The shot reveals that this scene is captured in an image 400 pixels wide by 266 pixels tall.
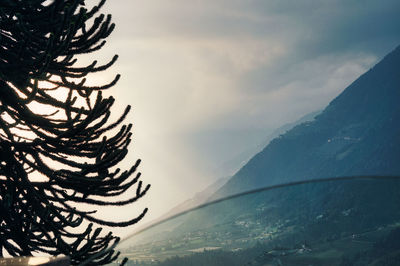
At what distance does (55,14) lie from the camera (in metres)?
5.82

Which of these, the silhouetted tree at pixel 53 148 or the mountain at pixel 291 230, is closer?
the mountain at pixel 291 230

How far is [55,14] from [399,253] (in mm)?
5665

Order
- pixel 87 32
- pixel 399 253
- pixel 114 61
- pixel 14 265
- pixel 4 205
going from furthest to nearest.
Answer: pixel 114 61 → pixel 87 32 → pixel 4 205 → pixel 14 265 → pixel 399 253

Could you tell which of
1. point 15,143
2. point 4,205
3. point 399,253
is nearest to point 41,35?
point 15,143

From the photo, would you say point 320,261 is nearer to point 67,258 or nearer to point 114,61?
point 67,258

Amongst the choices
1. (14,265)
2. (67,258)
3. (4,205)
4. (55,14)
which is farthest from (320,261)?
(55,14)

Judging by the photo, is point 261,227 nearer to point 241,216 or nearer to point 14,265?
point 241,216

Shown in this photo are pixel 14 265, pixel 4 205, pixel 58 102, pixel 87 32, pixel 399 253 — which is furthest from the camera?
pixel 87 32

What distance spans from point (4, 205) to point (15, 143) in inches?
31.4

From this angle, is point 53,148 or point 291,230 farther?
point 53,148

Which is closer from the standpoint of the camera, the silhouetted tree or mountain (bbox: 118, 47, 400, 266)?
mountain (bbox: 118, 47, 400, 266)

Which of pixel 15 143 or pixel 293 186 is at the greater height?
pixel 15 143

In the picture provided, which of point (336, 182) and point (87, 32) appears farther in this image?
point (87, 32)

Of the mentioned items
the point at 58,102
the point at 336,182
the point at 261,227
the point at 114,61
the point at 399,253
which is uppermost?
the point at 114,61
